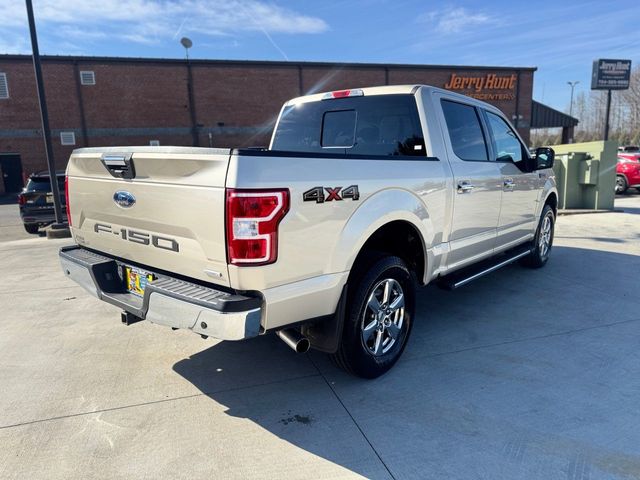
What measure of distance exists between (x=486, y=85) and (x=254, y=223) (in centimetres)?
3346

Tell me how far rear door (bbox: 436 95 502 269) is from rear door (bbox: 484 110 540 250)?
20 cm

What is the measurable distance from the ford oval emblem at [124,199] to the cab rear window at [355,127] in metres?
1.93

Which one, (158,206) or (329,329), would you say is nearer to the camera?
(158,206)

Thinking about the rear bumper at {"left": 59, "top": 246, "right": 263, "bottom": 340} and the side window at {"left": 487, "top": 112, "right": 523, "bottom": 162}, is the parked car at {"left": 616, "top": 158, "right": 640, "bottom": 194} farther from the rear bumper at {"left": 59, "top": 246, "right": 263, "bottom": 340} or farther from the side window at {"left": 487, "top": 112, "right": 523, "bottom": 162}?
the rear bumper at {"left": 59, "top": 246, "right": 263, "bottom": 340}

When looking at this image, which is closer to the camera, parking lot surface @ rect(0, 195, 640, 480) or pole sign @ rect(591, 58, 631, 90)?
parking lot surface @ rect(0, 195, 640, 480)

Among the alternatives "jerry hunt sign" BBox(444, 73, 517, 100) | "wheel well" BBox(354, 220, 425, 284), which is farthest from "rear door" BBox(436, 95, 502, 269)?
"jerry hunt sign" BBox(444, 73, 517, 100)

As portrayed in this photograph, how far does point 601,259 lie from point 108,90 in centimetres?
2569

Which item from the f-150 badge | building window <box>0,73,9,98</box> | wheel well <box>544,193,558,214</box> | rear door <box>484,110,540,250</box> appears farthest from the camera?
building window <box>0,73,9,98</box>

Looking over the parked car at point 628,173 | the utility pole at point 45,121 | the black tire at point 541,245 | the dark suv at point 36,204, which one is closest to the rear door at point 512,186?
the black tire at point 541,245

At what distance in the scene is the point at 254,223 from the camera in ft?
7.52

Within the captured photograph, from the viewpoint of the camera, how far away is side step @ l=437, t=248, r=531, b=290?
3953mm

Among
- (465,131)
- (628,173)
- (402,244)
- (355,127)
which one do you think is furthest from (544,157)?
(628,173)

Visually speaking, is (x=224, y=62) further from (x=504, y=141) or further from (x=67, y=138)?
(x=504, y=141)

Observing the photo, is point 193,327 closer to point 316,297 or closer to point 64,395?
point 316,297
